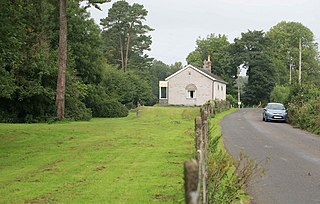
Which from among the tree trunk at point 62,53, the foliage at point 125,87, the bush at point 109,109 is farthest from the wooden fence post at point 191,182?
the foliage at point 125,87

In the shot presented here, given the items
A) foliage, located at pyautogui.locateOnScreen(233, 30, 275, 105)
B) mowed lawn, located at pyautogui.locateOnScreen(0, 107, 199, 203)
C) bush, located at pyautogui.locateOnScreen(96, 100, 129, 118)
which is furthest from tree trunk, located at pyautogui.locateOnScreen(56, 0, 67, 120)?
foliage, located at pyautogui.locateOnScreen(233, 30, 275, 105)

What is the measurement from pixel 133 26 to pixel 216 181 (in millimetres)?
84291

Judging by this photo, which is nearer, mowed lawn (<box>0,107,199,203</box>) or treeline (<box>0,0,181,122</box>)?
mowed lawn (<box>0,107,199,203</box>)

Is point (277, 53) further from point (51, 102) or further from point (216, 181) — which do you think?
point (216, 181)

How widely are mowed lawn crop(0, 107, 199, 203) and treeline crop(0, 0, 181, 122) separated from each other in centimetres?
578

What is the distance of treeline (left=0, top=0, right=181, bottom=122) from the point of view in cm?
2315

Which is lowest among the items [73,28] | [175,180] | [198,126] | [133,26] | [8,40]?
[175,180]

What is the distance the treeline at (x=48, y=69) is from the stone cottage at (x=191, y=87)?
5.89 m

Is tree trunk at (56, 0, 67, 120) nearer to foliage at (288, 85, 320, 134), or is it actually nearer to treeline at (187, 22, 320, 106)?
foliage at (288, 85, 320, 134)

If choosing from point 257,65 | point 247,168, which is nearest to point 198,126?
point 247,168

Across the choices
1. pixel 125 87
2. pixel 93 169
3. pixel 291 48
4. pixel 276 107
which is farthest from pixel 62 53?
pixel 291 48

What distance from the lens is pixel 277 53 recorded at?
105 metres

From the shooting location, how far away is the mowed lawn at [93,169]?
31.4 feet

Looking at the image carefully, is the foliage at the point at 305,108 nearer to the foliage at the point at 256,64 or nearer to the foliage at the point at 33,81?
the foliage at the point at 33,81
